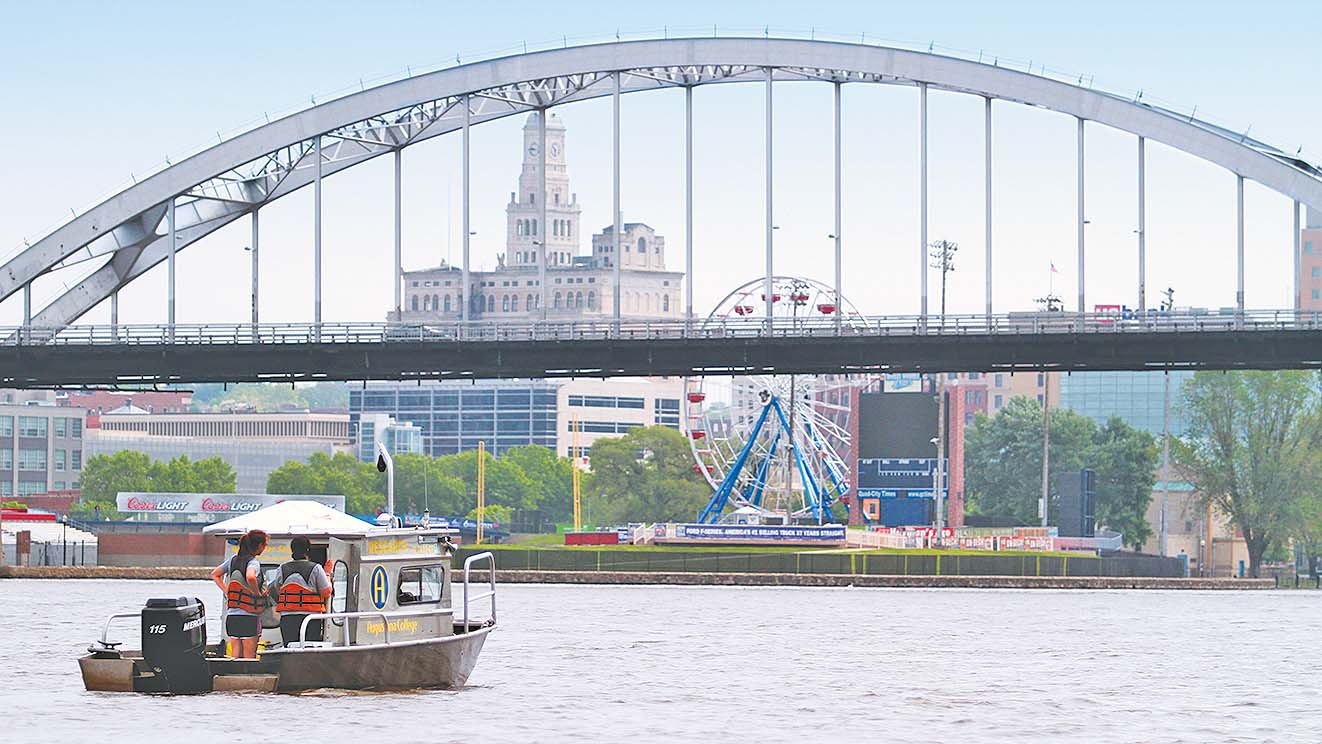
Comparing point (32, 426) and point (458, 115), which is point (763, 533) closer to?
point (458, 115)

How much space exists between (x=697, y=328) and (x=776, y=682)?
37.3 m

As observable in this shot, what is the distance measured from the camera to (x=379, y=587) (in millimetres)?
40469

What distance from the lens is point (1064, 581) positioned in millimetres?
102938

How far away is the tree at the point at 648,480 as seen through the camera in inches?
6639

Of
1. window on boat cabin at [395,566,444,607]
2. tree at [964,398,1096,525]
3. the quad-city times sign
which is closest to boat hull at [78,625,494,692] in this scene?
window on boat cabin at [395,566,444,607]

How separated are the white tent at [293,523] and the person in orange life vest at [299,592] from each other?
0.54 metres

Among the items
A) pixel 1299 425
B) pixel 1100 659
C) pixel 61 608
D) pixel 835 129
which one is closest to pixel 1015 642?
pixel 1100 659

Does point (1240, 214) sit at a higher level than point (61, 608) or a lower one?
higher

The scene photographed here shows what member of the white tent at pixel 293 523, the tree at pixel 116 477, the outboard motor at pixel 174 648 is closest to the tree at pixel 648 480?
the tree at pixel 116 477

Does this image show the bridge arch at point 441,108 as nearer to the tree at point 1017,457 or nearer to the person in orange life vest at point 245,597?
the person in orange life vest at point 245,597

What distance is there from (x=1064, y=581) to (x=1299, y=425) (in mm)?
34326

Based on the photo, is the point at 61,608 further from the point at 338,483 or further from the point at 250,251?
the point at 338,483

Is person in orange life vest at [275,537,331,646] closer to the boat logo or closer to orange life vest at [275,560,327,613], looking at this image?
orange life vest at [275,560,327,613]

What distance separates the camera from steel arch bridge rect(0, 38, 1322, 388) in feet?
301
